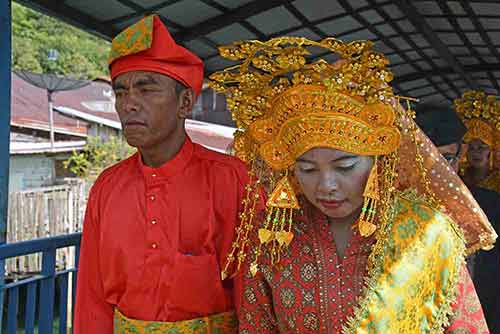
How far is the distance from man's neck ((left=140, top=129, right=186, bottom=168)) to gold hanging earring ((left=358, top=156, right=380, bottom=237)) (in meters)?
0.85

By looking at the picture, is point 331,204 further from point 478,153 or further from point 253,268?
point 478,153

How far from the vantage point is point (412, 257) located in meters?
2.11

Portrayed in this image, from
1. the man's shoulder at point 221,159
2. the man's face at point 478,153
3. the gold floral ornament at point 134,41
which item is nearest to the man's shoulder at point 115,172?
the man's shoulder at point 221,159

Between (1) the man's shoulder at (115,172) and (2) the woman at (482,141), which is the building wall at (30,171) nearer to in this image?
(2) the woman at (482,141)

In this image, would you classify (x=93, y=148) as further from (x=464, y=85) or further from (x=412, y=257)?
(x=412, y=257)

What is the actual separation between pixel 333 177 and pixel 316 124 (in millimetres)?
172

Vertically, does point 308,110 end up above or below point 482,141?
below

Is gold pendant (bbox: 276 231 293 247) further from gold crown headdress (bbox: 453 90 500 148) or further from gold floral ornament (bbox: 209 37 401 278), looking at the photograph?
gold crown headdress (bbox: 453 90 500 148)

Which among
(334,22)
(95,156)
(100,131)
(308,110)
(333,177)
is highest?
(100,131)

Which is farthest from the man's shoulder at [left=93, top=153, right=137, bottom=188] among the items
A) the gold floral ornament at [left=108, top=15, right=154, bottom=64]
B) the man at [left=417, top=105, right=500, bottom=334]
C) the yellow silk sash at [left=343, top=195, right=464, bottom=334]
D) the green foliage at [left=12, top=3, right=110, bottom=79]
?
the green foliage at [left=12, top=3, right=110, bottom=79]

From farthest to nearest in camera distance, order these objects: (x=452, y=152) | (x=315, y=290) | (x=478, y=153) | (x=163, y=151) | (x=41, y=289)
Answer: (x=452, y=152) → (x=478, y=153) → (x=41, y=289) → (x=163, y=151) → (x=315, y=290)

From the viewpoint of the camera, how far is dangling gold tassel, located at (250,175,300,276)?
7.18 feet

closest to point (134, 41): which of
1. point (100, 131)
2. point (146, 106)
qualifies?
point (146, 106)

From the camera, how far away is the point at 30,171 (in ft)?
45.9
